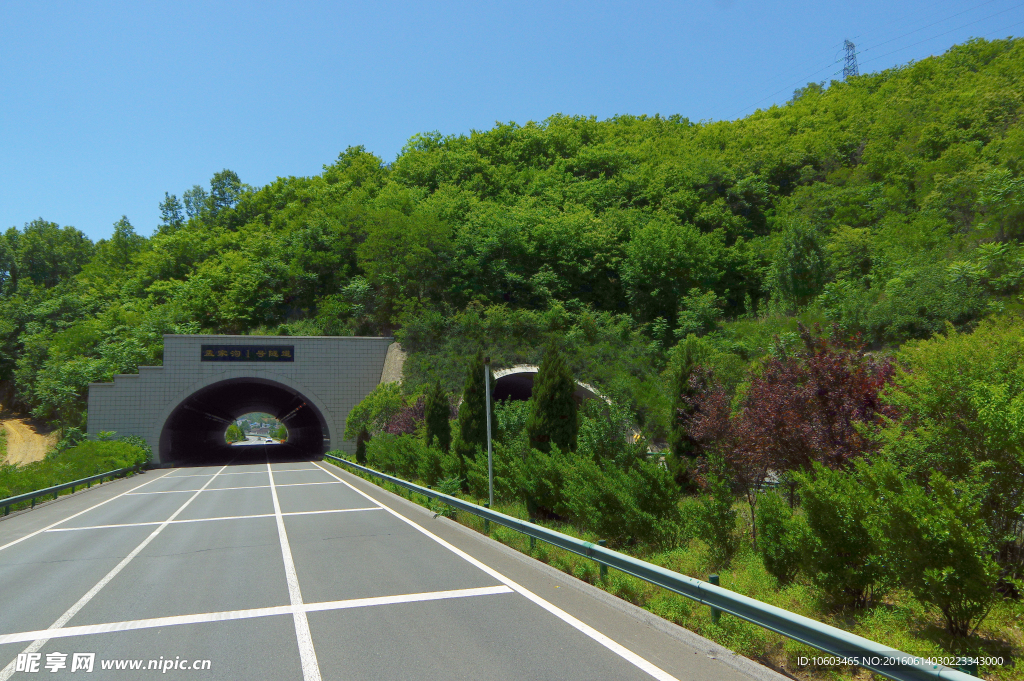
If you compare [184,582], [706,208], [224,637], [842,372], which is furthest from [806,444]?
[706,208]

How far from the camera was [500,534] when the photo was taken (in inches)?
464

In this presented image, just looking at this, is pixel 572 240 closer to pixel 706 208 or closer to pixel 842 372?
pixel 706 208

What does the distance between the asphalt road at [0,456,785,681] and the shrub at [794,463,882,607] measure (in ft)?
5.00

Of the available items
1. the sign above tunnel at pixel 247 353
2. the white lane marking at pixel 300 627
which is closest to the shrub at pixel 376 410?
the sign above tunnel at pixel 247 353

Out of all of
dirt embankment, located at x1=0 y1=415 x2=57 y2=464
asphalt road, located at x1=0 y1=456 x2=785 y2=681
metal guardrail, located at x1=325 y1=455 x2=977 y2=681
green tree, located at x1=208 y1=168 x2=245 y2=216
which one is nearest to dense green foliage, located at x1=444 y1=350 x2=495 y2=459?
asphalt road, located at x1=0 y1=456 x2=785 y2=681

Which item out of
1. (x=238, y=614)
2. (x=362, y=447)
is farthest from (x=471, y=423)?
(x=362, y=447)

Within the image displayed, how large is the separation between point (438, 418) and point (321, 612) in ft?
53.5

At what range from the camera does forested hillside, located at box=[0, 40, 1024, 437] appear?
3836 cm

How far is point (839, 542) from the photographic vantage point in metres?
6.29

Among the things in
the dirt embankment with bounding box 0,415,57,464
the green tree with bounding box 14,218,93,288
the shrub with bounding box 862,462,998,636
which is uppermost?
the green tree with bounding box 14,218,93,288

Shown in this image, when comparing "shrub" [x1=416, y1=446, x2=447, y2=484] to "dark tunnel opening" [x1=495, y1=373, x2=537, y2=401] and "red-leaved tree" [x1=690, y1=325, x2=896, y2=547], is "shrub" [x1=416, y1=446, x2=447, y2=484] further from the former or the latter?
"dark tunnel opening" [x1=495, y1=373, x2=537, y2=401]

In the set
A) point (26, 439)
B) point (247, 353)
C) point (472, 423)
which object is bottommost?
point (26, 439)

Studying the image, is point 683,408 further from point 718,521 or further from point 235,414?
point 235,414

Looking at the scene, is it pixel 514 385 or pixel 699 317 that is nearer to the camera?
pixel 514 385
